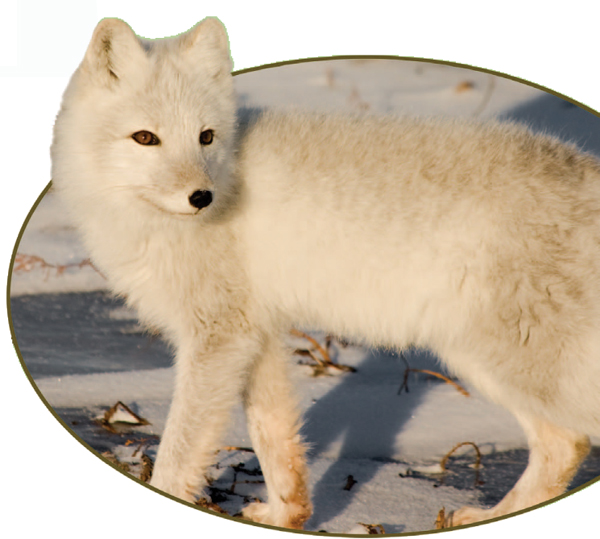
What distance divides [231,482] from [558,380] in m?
1.46

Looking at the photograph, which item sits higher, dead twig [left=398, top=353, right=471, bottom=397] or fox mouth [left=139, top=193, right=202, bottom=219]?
fox mouth [left=139, top=193, right=202, bottom=219]

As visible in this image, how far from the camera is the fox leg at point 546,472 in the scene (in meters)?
2.86

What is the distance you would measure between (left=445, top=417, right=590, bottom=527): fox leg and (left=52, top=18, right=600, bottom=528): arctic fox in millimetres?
210

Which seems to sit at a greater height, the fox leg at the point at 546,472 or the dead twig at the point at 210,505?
the fox leg at the point at 546,472

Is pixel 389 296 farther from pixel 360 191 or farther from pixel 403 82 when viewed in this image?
pixel 403 82

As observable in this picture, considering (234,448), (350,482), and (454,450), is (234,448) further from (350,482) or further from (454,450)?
(454,450)

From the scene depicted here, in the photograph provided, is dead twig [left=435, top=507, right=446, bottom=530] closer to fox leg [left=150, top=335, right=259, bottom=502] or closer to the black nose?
fox leg [left=150, top=335, right=259, bottom=502]

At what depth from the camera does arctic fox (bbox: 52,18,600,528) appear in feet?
8.08

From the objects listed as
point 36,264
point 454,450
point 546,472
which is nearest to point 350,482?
point 454,450

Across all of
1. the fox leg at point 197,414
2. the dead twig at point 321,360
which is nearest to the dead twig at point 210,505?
the fox leg at point 197,414

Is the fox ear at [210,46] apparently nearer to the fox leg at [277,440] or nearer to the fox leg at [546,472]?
the fox leg at [277,440]

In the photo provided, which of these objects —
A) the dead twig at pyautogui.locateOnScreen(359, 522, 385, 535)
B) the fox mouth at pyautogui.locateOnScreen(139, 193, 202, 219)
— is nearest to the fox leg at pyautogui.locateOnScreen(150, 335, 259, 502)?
the fox mouth at pyautogui.locateOnScreen(139, 193, 202, 219)

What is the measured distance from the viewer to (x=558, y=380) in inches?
99.4

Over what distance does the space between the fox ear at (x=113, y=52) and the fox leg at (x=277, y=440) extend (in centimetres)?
119
